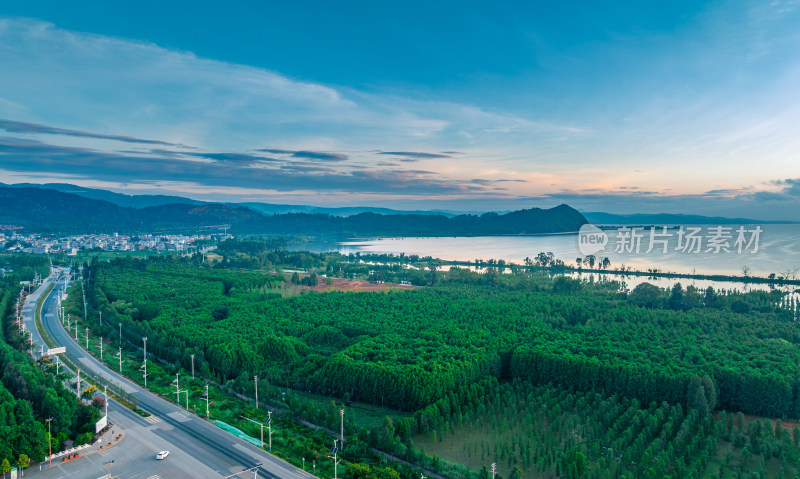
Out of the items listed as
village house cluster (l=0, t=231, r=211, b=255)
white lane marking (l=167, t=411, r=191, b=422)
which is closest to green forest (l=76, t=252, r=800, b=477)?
white lane marking (l=167, t=411, r=191, b=422)

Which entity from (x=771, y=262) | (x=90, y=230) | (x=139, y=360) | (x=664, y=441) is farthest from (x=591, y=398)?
(x=90, y=230)

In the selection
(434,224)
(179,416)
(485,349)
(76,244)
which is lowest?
(179,416)

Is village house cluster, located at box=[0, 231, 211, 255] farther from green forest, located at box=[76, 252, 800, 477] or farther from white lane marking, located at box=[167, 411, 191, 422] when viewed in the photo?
white lane marking, located at box=[167, 411, 191, 422]

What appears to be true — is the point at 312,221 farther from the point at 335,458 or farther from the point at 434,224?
the point at 335,458

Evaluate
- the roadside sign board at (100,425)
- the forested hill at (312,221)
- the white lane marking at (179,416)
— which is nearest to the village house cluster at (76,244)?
the forested hill at (312,221)

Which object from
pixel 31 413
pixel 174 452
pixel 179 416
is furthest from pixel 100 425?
pixel 174 452

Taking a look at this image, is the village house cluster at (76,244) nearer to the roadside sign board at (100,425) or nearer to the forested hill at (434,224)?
the forested hill at (434,224)
